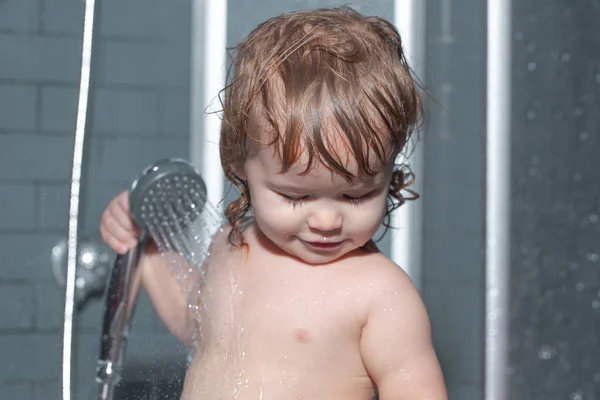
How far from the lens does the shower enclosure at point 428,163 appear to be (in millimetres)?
1223

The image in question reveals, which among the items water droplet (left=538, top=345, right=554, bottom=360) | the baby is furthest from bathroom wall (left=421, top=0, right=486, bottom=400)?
the baby

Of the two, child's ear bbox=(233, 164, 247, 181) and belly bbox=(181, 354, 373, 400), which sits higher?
child's ear bbox=(233, 164, 247, 181)

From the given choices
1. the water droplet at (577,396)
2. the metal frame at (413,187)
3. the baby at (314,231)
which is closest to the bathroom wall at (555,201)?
the water droplet at (577,396)

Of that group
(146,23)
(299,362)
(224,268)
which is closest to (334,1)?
(146,23)

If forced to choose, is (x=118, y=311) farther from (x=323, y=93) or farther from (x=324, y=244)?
(x=323, y=93)

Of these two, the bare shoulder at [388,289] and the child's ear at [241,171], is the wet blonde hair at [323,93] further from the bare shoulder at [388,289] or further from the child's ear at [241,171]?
the bare shoulder at [388,289]

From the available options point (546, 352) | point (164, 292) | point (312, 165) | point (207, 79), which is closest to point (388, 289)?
point (312, 165)

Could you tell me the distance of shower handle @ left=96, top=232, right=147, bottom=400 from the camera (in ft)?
3.77

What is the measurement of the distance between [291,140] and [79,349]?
43 centimetres

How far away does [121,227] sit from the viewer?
3.88 feet

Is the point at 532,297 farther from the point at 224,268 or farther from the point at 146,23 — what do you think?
the point at 146,23

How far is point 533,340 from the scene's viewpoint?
135cm

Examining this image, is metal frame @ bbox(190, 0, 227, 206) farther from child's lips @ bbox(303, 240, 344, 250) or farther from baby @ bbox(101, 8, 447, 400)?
child's lips @ bbox(303, 240, 344, 250)

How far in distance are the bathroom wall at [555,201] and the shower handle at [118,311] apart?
54 centimetres
